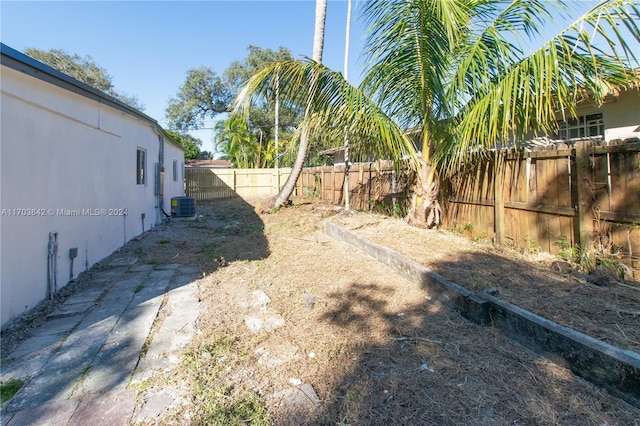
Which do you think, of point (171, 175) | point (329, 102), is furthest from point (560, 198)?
point (171, 175)

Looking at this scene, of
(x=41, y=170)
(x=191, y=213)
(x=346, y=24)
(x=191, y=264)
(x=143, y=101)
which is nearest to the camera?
(x=41, y=170)

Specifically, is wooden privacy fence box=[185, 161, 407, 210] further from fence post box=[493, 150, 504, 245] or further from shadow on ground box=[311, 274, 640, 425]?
shadow on ground box=[311, 274, 640, 425]

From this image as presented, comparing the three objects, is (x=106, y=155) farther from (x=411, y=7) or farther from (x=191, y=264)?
(x=411, y=7)

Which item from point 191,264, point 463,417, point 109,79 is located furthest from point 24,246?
point 109,79

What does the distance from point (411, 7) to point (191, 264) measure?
5198 mm

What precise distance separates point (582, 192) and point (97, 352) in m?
5.24

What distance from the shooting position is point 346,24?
12641mm

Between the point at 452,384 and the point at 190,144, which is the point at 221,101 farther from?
the point at 452,384

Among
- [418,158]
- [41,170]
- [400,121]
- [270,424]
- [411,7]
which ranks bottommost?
[270,424]

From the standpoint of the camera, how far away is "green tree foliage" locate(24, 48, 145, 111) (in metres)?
25.7

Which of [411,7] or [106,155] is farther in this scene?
[106,155]

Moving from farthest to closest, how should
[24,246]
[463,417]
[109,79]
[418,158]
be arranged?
[109,79] → [418,158] → [24,246] → [463,417]

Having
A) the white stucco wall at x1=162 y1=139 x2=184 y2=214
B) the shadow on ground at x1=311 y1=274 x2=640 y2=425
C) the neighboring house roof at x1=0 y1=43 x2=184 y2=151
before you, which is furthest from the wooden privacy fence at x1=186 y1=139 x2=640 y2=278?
the white stucco wall at x1=162 y1=139 x2=184 y2=214

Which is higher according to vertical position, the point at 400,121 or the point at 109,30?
the point at 109,30
